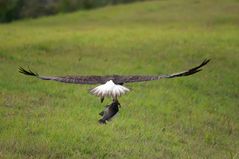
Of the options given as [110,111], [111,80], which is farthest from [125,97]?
[111,80]

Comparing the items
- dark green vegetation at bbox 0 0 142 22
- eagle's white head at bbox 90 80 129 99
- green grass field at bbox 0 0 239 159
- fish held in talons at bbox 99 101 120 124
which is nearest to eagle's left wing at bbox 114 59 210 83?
eagle's white head at bbox 90 80 129 99

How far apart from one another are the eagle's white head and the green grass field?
1941mm

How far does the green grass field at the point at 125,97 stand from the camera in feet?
27.8

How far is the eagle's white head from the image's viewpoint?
5.73 meters

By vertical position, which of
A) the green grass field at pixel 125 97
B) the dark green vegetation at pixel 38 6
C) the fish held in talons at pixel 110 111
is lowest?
the dark green vegetation at pixel 38 6

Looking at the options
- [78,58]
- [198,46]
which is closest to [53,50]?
[78,58]

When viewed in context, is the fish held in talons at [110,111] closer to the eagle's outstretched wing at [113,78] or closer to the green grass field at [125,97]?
the eagle's outstretched wing at [113,78]

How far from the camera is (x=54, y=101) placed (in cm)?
1070

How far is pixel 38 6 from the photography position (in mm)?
33438

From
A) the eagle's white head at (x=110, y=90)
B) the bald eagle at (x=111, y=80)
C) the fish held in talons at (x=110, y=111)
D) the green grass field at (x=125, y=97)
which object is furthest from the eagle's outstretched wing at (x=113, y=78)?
the green grass field at (x=125, y=97)

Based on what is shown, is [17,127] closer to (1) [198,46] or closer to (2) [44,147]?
(2) [44,147]

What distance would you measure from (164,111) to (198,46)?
8.78 metres

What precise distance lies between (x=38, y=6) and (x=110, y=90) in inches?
1110

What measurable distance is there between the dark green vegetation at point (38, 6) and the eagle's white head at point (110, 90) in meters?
24.8
